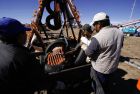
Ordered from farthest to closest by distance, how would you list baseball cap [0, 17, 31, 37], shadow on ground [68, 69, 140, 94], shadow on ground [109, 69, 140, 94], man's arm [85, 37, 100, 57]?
shadow on ground [109, 69, 140, 94] → shadow on ground [68, 69, 140, 94] → man's arm [85, 37, 100, 57] → baseball cap [0, 17, 31, 37]

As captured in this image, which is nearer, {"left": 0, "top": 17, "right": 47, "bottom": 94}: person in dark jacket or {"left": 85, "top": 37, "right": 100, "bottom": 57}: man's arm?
{"left": 0, "top": 17, "right": 47, "bottom": 94}: person in dark jacket

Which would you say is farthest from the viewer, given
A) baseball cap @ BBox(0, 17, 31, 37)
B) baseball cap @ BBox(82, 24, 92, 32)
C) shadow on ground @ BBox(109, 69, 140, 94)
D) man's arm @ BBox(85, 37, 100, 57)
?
baseball cap @ BBox(82, 24, 92, 32)

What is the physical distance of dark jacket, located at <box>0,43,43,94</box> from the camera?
84.5 inches

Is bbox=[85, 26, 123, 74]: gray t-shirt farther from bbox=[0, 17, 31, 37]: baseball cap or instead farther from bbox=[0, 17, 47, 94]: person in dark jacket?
bbox=[0, 17, 31, 37]: baseball cap

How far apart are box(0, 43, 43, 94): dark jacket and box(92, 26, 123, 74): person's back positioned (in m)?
1.98

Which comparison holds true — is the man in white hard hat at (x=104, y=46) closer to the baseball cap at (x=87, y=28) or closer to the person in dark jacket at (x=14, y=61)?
the person in dark jacket at (x=14, y=61)

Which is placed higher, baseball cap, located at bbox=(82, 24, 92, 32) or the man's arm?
baseball cap, located at bbox=(82, 24, 92, 32)

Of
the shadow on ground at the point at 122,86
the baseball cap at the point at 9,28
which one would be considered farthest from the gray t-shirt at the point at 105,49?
the baseball cap at the point at 9,28

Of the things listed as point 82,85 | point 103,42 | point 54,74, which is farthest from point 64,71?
point 103,42

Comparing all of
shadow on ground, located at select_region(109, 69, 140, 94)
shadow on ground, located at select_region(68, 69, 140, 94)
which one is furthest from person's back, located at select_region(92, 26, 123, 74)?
shadow on ground, located at select_region(109, 69, 140, 94)

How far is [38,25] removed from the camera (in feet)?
22.0

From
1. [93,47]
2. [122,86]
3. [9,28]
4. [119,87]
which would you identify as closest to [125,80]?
[122,86]

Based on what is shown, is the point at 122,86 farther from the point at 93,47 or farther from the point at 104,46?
the point at 93,47

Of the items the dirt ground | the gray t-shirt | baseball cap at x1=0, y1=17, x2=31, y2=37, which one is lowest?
the dirt ground
